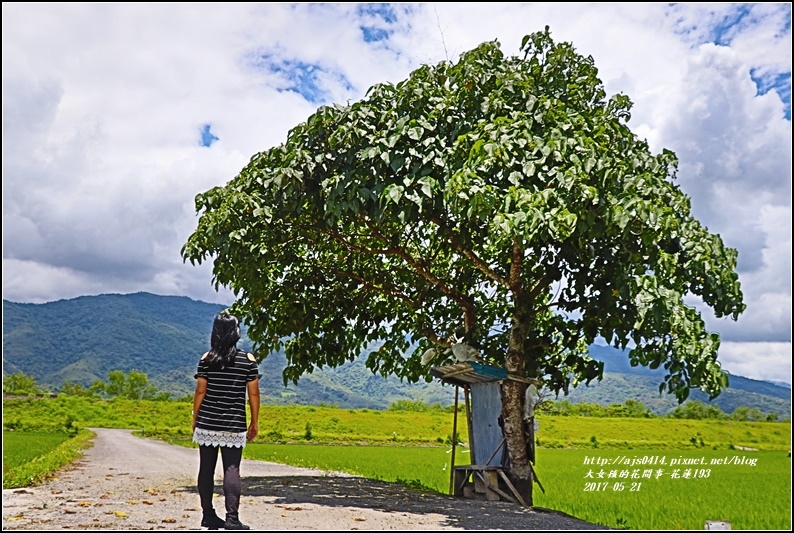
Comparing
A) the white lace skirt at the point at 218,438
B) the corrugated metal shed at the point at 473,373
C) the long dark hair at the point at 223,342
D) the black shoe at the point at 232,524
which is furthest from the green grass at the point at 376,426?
the long dark hair at the point at 223,342

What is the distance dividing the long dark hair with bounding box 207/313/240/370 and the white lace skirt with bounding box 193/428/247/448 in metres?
0.58

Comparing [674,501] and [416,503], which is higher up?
[416,503]

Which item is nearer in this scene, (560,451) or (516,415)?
(516,415)

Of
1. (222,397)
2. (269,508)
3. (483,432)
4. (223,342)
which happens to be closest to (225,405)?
(222,397)

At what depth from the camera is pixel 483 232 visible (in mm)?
11930

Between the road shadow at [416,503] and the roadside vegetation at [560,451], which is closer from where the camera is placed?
the road shadow at [416,503]

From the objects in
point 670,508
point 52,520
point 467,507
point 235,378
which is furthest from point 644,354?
point 52,520

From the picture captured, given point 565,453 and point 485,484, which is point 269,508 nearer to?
point 485,484

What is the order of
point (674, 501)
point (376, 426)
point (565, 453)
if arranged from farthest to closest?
point (376, 426) → point (565, 453) → point (674, 501)

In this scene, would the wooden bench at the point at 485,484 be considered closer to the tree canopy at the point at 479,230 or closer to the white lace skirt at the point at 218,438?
the tree canopy at the point at 479,230

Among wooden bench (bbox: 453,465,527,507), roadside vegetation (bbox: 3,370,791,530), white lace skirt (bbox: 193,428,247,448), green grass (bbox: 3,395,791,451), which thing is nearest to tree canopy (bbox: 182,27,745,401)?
wooden bench (bbox: 453,465,527,507)

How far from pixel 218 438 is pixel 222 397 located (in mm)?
368

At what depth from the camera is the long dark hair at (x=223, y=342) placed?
666 cm

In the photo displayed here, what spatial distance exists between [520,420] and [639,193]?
441 cm
